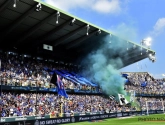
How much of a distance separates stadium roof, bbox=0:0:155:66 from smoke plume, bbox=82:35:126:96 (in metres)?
2.19

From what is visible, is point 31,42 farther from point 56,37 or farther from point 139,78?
point 139,78

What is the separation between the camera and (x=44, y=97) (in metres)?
38.8

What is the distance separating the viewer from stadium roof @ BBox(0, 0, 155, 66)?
34.5 meters

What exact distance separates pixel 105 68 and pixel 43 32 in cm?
2033

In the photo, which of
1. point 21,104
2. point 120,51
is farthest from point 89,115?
point 120,51

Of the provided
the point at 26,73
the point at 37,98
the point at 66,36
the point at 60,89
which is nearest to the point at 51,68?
the point at 60,89

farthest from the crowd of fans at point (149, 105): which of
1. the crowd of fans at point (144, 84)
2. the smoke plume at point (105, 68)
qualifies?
the smoke plume at point (105, 68)

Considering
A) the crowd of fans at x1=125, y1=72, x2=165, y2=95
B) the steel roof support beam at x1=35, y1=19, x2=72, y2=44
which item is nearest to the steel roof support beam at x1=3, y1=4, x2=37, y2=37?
the steel roof support beam at x1=35, y1=19, x2=72, y2=44

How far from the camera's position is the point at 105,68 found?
5703 cm

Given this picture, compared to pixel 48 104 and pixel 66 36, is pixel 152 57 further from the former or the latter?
pixel 48 104

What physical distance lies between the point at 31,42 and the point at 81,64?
642 inches

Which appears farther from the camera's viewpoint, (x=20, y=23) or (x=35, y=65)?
(x=35, y=65)

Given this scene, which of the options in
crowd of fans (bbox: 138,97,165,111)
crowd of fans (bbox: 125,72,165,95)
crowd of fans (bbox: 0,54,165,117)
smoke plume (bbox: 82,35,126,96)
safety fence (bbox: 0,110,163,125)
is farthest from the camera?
crowd of fans (bbox: 125,72,165,95)

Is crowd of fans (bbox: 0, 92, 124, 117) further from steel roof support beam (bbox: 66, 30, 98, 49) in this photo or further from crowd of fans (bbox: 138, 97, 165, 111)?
steel roof support beam (bbox: 66, 30, 98, 49)
